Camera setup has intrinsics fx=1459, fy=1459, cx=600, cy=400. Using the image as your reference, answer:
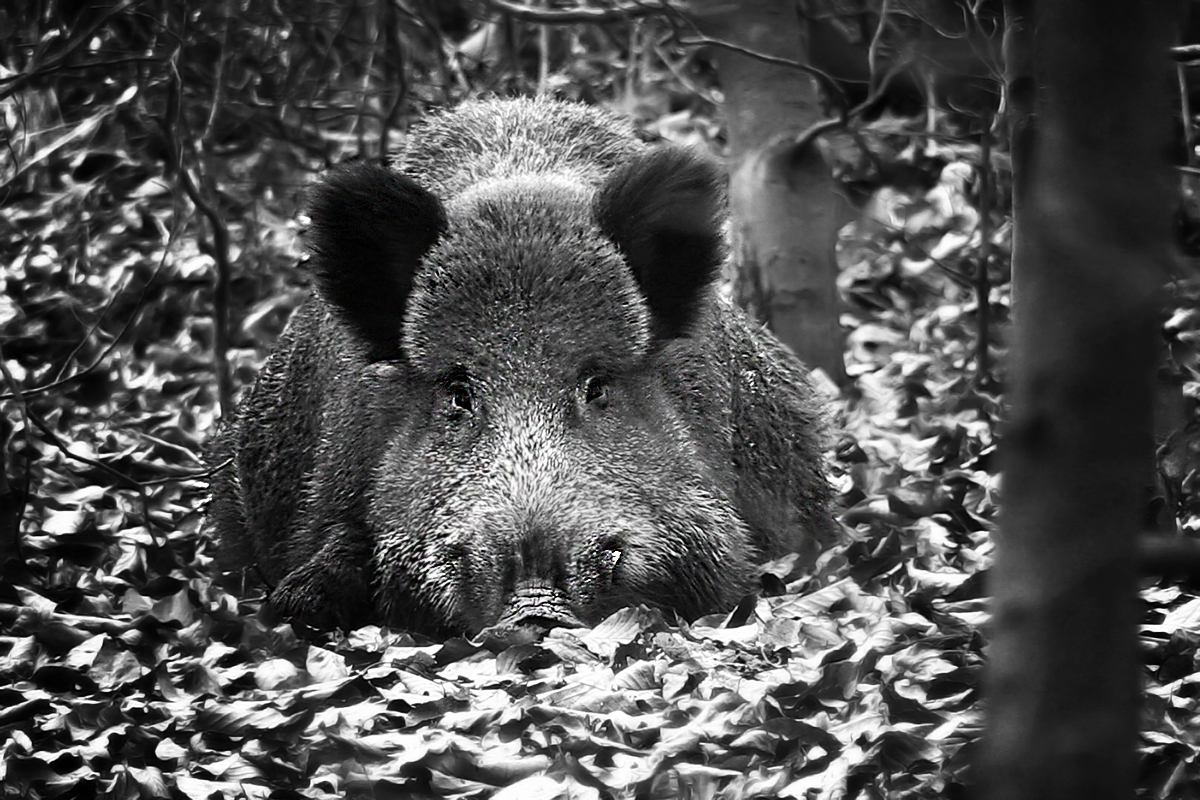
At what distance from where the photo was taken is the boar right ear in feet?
18.0

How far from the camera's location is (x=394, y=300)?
5.64m

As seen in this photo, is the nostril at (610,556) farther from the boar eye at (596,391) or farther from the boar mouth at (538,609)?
the boar eye at (596,391)

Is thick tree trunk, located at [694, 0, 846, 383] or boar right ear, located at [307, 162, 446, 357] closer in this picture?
boar right ear, located at [307, 162, 446, 357]

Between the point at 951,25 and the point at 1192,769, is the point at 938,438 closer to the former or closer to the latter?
the point at 951,25

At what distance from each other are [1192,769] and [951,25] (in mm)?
5346

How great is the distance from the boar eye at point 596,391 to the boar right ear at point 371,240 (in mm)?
806

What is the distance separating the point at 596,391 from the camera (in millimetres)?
5418

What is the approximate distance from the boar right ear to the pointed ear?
69cm

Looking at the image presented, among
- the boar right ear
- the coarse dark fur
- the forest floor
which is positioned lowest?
the forest floor

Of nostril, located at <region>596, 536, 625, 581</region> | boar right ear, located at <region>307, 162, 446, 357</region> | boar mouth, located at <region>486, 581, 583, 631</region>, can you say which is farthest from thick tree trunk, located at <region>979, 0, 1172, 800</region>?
boar right ear, located at <region>307, 162, 446, 357</region>

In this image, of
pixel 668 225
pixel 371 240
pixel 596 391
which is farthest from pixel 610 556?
pixel 371 240

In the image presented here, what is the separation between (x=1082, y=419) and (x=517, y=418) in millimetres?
3742

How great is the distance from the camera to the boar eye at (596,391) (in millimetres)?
5379

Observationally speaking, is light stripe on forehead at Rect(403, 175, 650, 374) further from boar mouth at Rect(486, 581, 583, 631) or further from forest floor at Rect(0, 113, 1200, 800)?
forest floor at Rect(0, 113, 1200, 800)
